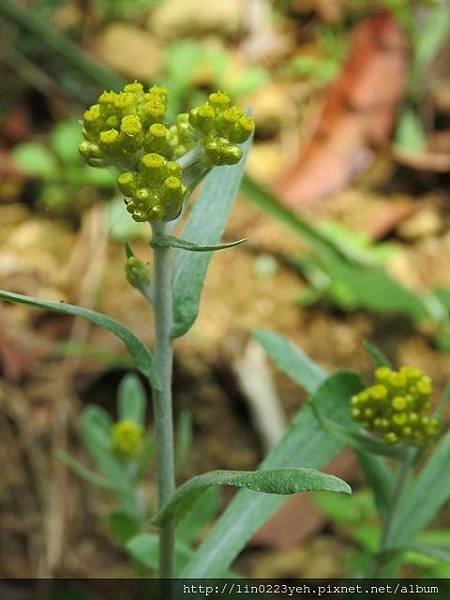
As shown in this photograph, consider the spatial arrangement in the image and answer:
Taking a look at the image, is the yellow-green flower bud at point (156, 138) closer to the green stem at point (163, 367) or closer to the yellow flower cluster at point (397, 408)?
the green stem at point (163, 367)

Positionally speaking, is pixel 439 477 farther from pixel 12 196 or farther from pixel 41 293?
pixel 12 196

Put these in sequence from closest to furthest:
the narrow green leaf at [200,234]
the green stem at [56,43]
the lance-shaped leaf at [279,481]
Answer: the lance-shaped leaf at [279,481]
the narrow green leaf at [200,234]
the green stem at [56,43]

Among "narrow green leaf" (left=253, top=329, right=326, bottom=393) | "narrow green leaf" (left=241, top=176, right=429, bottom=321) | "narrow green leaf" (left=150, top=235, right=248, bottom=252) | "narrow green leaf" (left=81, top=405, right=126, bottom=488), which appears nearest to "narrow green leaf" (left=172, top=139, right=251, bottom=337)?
"narrow green leaf" (left=150, top=235, right=248, bottom=252)

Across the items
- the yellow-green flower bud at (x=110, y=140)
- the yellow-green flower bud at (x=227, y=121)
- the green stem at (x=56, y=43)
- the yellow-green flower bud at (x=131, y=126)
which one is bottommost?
the yellow-green flower bud at (x=110, y=140)

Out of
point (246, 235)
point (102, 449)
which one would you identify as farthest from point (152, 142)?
point (246, 235)

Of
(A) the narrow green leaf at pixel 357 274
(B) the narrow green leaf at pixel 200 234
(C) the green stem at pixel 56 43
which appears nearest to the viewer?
(B) the narrow green leaf at pixel 200 234

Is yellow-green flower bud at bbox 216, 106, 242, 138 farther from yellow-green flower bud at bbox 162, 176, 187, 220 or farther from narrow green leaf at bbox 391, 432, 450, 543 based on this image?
narrow green leaf at bbox 391, 432, 450, 543

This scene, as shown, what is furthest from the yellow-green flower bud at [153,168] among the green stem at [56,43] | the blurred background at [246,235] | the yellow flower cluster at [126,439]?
the green stem at [56,43]
